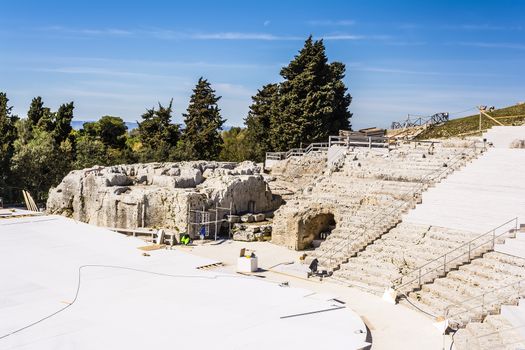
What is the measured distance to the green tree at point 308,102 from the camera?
40.0 meters

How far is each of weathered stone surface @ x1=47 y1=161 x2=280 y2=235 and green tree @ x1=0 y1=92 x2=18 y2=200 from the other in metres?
9.81

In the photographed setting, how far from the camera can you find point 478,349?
1230 centimetres

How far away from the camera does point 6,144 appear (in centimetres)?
4288

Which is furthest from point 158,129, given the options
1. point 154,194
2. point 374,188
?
point 374,188

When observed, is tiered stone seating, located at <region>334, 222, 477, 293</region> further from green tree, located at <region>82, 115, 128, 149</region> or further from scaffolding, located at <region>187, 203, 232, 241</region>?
green tree, located at <region>82, 115, 128, 149</region>

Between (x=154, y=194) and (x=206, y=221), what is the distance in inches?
122

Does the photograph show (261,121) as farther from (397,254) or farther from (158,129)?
(397,254)

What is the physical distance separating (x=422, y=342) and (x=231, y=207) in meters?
15.8

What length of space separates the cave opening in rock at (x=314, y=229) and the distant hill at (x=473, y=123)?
19.0 m

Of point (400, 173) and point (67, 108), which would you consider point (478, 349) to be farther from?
point (67, 108)

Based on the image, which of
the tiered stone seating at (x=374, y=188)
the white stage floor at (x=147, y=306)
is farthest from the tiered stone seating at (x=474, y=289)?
the tiered stone seating at (x=374, y=188)

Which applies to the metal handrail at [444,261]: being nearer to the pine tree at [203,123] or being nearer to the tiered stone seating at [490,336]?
the tiered stone seating at [490,336]

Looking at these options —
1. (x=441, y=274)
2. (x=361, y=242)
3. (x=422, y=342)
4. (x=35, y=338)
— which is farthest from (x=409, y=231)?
(x=35, y=338)

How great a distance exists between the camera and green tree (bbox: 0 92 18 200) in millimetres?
38000
